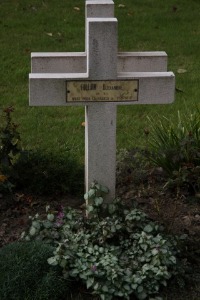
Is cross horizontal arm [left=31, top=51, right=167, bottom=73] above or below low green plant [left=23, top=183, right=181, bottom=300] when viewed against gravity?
above

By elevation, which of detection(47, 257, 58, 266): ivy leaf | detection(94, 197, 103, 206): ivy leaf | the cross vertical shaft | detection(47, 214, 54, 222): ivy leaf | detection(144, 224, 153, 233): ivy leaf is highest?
the cross vertical shaft

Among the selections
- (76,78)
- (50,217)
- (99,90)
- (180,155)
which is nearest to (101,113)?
(99,90)

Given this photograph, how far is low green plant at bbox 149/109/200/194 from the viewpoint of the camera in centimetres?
502

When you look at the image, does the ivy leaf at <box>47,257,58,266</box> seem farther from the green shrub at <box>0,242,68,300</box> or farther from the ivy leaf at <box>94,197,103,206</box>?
the ivy leaf at <box>94,197,103,206</box>

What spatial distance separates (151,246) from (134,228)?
237mm

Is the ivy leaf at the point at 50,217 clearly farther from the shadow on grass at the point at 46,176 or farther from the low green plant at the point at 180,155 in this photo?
the low green plant at the point at 180,155

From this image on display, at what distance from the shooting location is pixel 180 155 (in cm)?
508

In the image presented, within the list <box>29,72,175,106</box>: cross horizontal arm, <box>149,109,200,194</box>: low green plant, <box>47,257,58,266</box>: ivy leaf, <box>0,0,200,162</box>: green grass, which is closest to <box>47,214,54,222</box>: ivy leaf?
<box>47,257,58,266</box>: ivy leaf

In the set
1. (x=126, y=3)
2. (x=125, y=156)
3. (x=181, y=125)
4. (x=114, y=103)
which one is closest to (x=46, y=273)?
(x=114, y=103)

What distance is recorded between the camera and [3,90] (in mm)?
7570

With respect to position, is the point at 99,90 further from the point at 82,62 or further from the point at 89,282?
the point at 89,282

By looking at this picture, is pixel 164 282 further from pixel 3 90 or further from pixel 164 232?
pixel 3 90

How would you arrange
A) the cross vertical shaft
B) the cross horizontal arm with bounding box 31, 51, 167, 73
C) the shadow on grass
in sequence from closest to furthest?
the cross vertical shaft
the cross horizontal arm with bounding box 31, 51, 167, 73
the shadow on grass

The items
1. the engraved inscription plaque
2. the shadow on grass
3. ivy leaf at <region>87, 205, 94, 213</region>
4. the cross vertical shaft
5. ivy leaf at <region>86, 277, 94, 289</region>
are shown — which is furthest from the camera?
the shadow on grass
